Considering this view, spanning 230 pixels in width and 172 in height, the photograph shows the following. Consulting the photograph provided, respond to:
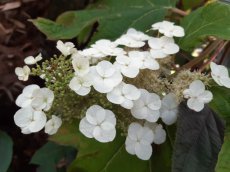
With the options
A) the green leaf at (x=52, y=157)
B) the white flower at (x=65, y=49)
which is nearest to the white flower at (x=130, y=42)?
the white flower at (x=65, y=49)

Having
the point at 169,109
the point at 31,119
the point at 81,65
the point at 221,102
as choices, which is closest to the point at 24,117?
the point at 31,119

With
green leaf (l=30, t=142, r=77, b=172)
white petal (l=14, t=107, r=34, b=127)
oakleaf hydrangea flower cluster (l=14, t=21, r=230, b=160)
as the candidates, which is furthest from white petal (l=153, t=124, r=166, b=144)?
green leaf (l=30, t=142, r=77, b=172)

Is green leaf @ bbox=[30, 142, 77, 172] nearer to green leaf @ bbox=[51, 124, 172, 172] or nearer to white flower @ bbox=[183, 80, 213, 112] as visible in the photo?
green leaf @ bbox=[51, 124, 172, 172]

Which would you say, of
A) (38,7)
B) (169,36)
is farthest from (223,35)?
(38,7)

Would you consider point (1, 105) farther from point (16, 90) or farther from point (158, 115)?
point (158, 115)

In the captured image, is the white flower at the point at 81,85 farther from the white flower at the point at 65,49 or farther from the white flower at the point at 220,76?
the white flower at the point at 220,76

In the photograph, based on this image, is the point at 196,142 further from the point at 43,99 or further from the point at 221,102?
the point at 43,99

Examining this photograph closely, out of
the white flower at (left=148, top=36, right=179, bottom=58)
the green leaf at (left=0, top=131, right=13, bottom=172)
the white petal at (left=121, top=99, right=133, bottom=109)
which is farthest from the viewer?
the green leaf at (left=0, top=131, right=13, bottom=172)
